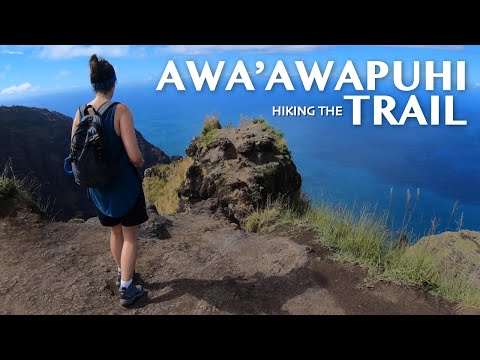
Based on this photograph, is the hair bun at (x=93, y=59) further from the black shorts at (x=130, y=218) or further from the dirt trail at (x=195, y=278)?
the dirt trail at (x=195, y=278)

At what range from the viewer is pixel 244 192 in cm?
919

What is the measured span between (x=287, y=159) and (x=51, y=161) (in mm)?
26237

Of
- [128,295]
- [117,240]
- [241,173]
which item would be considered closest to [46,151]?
[241,173]

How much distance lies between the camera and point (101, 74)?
395 cm

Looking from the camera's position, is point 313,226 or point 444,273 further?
point 313,226

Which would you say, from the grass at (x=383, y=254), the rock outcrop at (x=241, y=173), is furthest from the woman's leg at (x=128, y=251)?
the rock outcrop at (x=241, y=173)

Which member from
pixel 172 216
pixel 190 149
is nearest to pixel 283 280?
pixel 172 216

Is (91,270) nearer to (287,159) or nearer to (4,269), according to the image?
(4,269)

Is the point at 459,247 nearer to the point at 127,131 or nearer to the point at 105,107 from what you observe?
the point at 127,131

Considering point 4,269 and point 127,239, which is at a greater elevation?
point 127,239

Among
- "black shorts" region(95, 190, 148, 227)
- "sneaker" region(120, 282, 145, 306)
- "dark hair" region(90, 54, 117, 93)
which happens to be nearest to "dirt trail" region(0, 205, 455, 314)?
"sneaker" region(120, 282, 145, 306)

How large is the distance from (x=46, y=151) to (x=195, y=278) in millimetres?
30270

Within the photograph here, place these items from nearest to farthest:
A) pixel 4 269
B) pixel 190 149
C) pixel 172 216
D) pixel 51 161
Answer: pixel 4 269
pixel 172 216
pixel 190 149
pixel 51 161

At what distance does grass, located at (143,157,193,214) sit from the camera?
12898 mm
